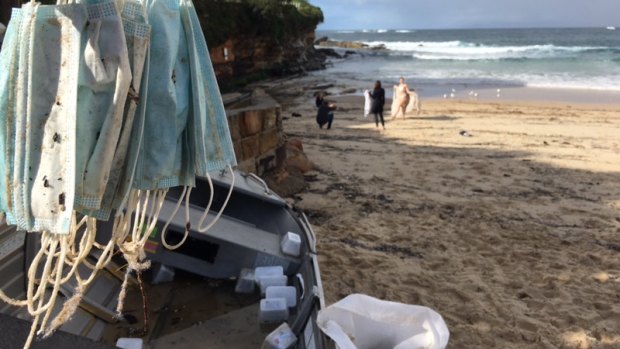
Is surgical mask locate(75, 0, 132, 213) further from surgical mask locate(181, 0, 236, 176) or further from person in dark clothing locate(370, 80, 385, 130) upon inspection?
person in dark clothing locate(370, 80, 385, 130)

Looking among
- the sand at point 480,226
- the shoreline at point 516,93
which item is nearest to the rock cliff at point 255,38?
the shoreline at point 516,93

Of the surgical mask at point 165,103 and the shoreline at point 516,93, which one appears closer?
the surgical mask at point 165,103

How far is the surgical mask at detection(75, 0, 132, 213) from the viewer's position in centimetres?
155

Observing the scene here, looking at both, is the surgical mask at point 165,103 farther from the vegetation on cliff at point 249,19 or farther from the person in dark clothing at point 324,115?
the vegetation on cliff at point 249,19

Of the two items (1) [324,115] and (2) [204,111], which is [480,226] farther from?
(1) [324,115]

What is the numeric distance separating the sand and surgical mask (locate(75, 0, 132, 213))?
364 centimetres

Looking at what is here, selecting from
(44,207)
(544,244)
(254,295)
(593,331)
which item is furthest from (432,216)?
(44,207)

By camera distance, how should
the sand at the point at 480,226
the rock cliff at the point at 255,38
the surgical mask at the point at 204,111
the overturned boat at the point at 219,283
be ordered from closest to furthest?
the surgical mask at the point at 204,111 < the overturned boat at the point at 219,283 < the sand at the point at 480,226 < the rock cliff at the point at 255,38

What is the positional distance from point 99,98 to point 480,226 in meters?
6.33

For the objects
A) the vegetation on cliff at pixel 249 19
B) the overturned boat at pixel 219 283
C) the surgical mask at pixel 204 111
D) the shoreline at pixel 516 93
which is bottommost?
the overturned boat at pixel 219 283

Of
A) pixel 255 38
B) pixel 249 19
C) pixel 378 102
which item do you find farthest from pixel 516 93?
pixel 255 38

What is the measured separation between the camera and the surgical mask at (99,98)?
155cm

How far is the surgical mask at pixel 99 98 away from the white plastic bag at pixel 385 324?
1.81 meters

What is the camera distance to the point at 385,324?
325cm
